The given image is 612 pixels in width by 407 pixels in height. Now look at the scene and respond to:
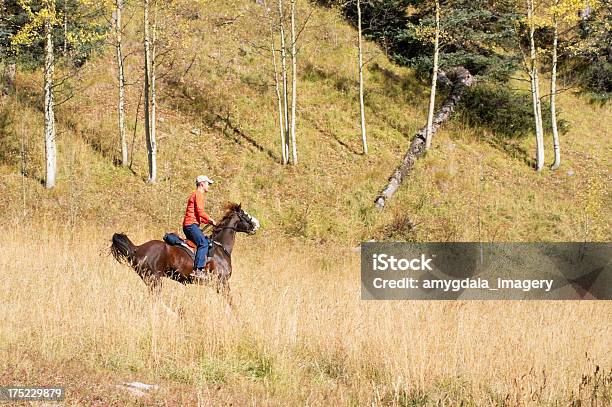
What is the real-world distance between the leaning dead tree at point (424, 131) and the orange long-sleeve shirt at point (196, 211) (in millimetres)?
14461

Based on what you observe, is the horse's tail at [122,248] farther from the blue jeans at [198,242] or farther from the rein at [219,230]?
the rein at [219,230]

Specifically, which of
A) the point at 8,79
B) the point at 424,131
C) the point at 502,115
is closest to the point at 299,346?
the point at 424,131

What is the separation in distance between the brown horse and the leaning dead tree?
44.4ft

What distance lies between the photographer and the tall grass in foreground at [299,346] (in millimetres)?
7070

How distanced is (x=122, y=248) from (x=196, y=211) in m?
1.54

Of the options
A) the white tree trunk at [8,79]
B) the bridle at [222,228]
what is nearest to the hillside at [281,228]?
the white tree trunk at [8,79]

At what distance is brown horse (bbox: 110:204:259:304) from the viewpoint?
10930mm

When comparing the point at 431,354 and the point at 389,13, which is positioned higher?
the point at 389,13

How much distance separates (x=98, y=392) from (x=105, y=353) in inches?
54.8

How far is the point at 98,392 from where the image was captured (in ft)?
21.3

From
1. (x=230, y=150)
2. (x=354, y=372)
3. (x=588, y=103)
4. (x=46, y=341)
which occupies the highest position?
(x=588, y=103)

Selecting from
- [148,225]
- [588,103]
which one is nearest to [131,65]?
[148,225]

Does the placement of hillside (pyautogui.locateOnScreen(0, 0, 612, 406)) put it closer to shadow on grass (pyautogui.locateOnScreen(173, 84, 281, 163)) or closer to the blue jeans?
shadow on grass (pyautogui.locateOnScreen(173, 84, 281, 163))

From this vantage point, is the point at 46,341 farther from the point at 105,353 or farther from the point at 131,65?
the point at 131,65
